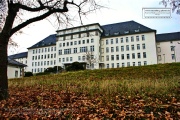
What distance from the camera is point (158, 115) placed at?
3967mm

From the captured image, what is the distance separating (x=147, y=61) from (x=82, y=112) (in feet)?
173

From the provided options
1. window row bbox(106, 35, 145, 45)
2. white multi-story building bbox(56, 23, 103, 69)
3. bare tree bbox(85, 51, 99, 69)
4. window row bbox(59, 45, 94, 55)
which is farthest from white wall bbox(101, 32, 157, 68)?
window row bbox(59, 45, 94, 55)

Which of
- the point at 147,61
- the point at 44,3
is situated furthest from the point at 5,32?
the point at 147,61

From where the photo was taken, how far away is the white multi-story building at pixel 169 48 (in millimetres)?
58625

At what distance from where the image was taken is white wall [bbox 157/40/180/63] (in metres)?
58.6

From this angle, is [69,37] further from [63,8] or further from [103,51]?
[63,8]

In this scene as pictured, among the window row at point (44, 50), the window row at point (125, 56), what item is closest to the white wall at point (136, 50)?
the window row at point (125, 56)

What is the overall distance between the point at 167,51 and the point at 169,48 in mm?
Result: 1326

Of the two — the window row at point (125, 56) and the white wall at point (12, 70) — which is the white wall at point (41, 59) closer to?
the window row at point (125, 56)

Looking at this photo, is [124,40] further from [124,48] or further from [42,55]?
[42,55]

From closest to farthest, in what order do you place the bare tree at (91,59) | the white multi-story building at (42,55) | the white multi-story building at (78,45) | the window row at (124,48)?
the bare tree at (91,59)
the window row at (124,48)
the white multi-story building at (78,45)
the white multi-story building at (42,55)

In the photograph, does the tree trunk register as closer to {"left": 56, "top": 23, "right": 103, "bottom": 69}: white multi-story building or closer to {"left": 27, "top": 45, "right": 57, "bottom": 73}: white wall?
{"left": 56, "top": 23, "right": 103, "bottom": 69}: white multi-story building

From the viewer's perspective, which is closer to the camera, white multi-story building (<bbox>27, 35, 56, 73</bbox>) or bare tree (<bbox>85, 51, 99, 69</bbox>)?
bare tree (<bbox>85, 51, 99, 69</bbox>)

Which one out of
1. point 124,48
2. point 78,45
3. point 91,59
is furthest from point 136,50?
point 78,45
